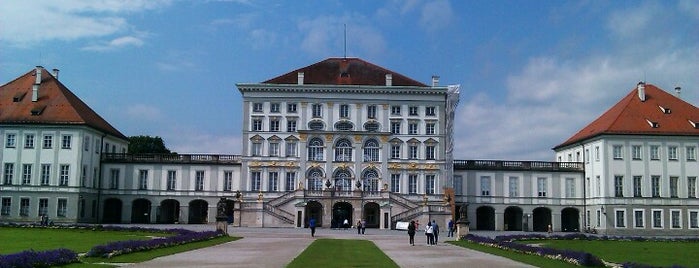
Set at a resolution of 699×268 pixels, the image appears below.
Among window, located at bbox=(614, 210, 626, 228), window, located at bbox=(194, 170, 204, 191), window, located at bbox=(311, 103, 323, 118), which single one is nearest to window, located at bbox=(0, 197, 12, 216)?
window, located at bbox=(194, 170, 204, 191)

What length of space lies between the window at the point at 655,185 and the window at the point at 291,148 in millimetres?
32601

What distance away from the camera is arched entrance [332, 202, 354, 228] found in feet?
230

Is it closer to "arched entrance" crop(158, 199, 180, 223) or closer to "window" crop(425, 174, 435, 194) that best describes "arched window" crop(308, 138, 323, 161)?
"window" crop(425, 174, 435, 194)

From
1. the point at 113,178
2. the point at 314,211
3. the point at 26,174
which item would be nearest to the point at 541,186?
the point at 314,211

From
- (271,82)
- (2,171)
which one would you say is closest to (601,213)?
(271,82)

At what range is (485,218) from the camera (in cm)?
7800

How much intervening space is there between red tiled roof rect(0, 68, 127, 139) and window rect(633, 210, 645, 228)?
4899cm

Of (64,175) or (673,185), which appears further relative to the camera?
(64,175)

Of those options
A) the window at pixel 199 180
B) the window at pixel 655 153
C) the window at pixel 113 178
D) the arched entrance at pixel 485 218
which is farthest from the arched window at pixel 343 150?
the window at pixel 655 153

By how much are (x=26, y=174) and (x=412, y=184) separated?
35.3 m

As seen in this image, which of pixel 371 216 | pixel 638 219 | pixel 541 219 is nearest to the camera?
pixel 638 219

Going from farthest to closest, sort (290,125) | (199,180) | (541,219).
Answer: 1. (541,219)
2. (199,180)
3. (290,125)

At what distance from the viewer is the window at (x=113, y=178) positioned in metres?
72.7

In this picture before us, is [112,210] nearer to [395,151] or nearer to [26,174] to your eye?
[26,174]
